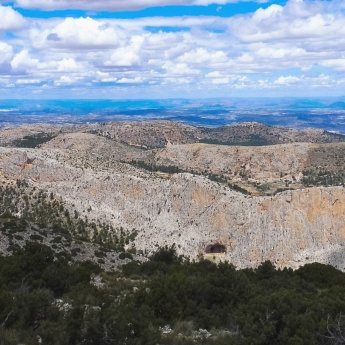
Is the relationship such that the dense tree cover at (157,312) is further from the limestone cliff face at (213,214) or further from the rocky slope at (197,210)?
the limestone cliff face at (213,214)

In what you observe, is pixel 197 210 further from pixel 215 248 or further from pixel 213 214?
pixel 215 248

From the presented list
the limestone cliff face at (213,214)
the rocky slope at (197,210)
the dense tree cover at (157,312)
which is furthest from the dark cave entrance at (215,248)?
the dense tree cover at (157,312)

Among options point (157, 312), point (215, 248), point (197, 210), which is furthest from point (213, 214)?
point (157, 312)

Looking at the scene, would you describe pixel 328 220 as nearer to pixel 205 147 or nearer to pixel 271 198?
pixel 271 198

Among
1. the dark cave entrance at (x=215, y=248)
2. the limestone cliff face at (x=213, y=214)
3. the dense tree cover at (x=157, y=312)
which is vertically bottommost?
the dark cave entrance at (x=215, y=248)

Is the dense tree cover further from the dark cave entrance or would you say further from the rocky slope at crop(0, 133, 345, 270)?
the dark cave entrance

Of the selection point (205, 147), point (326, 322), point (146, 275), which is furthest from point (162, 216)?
point (205, 147)

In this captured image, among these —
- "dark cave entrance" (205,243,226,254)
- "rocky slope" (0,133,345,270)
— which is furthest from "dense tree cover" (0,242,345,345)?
"dark cave entrance" (205,243,226,254)
